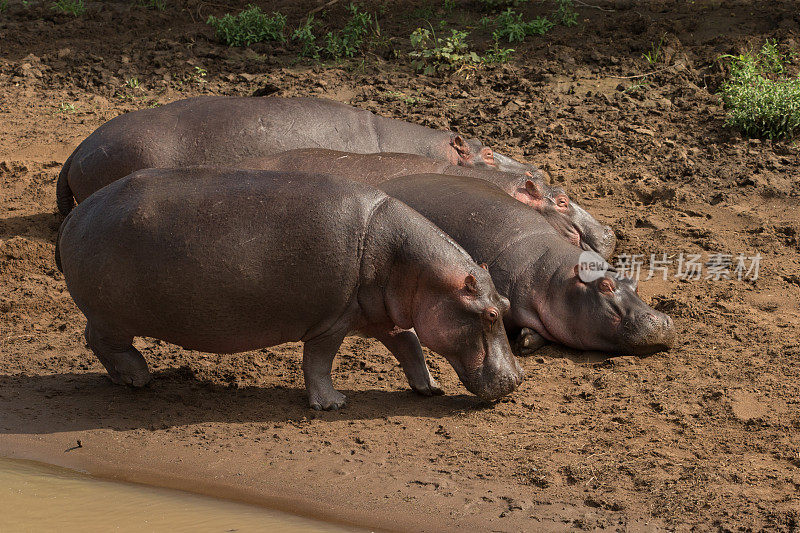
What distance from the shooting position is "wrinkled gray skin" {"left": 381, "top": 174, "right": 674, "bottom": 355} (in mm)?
6418

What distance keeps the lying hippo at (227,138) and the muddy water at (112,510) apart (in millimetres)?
3016

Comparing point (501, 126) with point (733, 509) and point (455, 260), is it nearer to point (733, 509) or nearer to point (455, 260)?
point (455, 260)

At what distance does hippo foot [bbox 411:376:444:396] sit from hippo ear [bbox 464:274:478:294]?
68cm

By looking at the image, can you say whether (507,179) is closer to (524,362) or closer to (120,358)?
(524,362)

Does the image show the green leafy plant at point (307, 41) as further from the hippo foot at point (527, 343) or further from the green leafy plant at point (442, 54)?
the hippo foot at point (527, 343)

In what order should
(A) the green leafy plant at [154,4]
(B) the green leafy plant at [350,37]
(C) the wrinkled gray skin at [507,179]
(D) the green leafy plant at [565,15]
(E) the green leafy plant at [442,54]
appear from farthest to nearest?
(A) the green leafy plant at [154,4] → (D) the green leafy plant at [565,15] → (B) the green leafy plant at [350,37] → (E) the green leafy plant at [442,54] → (C) the wrinkled gray skin at [507,179]

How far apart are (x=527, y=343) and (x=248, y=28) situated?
21.0 feet

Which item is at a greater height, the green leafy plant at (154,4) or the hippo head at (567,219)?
the green leafy plant at (154,4)

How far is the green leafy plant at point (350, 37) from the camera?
11297 millimetres

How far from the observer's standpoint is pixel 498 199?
705 centimetres

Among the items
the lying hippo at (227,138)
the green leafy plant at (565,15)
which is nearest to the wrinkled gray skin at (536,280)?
the lying hippo at (227,138)

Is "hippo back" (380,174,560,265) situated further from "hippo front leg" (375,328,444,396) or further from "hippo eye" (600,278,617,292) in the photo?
"hippo front leg" (375,328,444,396)

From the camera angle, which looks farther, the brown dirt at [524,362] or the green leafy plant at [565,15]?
the green leafy plant at [565,15]

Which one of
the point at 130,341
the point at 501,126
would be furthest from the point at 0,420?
the point at 501,126
